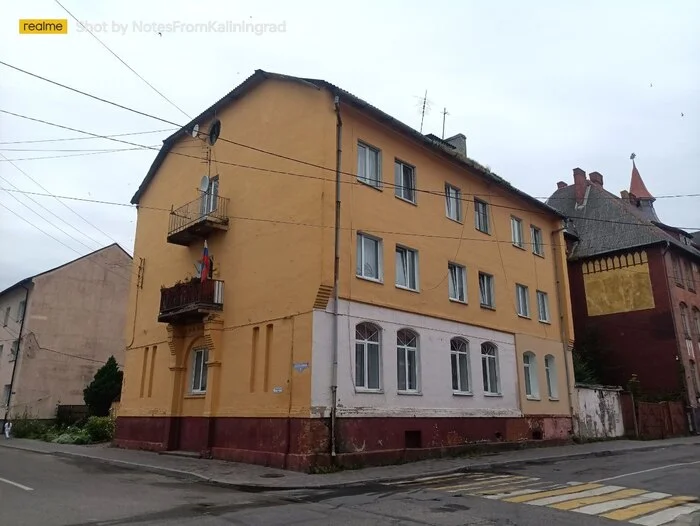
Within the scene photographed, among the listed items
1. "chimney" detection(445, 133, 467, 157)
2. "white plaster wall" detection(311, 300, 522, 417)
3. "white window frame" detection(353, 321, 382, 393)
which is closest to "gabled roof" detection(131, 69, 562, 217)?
"chimney" detection(445, 133, 467, 157)

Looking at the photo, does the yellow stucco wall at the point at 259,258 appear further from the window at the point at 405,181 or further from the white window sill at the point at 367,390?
the window at the point at 405,181

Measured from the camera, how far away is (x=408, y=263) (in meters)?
18.4

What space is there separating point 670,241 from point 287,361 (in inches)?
1096

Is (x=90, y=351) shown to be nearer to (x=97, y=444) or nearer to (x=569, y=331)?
(x=97, y=444)

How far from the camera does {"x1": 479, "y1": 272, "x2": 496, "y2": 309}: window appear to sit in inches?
848

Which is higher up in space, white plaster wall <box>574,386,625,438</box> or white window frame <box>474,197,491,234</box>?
white window frame <box>474,197,491,234</box>

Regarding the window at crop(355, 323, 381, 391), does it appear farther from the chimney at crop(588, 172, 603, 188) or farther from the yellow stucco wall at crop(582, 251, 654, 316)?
the chimney at crop(588, 172, 603, 188)

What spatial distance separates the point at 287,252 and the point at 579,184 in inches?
1237

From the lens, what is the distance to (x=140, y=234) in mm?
24797

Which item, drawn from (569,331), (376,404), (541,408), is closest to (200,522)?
(376,404)

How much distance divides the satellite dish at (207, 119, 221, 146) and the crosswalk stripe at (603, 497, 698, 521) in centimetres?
1732

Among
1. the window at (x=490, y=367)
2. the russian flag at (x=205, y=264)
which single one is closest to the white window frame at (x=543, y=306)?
the window at (x=490, y=367)

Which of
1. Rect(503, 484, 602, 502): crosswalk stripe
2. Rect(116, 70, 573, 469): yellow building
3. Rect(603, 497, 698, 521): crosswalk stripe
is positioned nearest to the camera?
Rect(603, 497, 698, 521): crosswalk stripe

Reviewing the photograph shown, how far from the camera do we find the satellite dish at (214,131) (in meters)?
20.9
